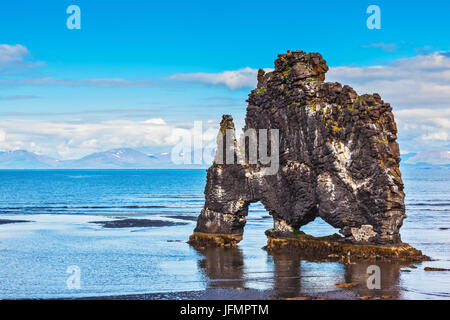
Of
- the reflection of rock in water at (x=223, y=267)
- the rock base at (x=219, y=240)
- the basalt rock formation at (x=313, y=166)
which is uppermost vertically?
the basalt rock formation at (x=313, y=166)

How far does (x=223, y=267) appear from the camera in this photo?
1850 inches

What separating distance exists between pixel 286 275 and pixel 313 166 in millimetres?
10386

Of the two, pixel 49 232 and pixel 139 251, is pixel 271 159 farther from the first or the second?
pixel 49 232

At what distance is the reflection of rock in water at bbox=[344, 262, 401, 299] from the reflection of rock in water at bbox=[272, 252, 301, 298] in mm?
3387

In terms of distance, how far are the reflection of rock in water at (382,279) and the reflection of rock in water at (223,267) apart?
7.26 meters

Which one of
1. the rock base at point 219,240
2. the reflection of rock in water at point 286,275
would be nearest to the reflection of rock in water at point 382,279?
the reflection of rock in water at point 286,275

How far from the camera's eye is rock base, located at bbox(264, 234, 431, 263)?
4556 centimetres

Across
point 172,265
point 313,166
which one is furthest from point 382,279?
point 172,265

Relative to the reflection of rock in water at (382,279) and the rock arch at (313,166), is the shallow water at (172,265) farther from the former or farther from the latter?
the rock arch at (313,166)

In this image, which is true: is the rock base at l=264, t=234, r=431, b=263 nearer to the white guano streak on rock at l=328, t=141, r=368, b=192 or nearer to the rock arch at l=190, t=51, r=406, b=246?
the rock arch at l=190, t=51, r=406, b=246

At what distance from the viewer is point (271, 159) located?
53.3 meters

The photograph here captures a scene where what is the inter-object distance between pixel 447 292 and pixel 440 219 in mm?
47316

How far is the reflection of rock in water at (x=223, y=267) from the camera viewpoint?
135 ft
